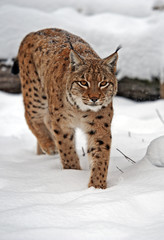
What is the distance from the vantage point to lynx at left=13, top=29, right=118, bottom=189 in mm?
3418

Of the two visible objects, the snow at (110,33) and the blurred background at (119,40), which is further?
the snow at (110,33)

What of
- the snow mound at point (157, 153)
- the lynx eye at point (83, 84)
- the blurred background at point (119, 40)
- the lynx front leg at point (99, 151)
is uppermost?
the lynx eye at point (83, 84)

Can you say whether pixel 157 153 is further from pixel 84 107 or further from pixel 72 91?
pixel 72 91

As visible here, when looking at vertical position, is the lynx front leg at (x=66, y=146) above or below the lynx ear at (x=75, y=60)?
below

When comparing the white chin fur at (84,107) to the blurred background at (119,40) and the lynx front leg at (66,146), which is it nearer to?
the lynx front leg at (66,146)

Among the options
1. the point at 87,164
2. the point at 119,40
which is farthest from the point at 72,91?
the point at 119,40

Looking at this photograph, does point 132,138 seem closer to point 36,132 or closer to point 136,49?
point 36,132

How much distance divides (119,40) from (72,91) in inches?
162

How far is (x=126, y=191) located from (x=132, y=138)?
2297 mm

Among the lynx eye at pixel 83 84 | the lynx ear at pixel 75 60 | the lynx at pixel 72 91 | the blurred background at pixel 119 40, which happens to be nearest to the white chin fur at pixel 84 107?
the lynx at pixel 72 91

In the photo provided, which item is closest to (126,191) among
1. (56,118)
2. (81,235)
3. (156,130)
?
(81,235)

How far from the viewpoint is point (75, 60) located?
3.53 metres

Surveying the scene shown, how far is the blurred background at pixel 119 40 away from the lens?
6.86m

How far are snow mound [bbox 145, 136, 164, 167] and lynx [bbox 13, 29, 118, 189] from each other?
40 cm
